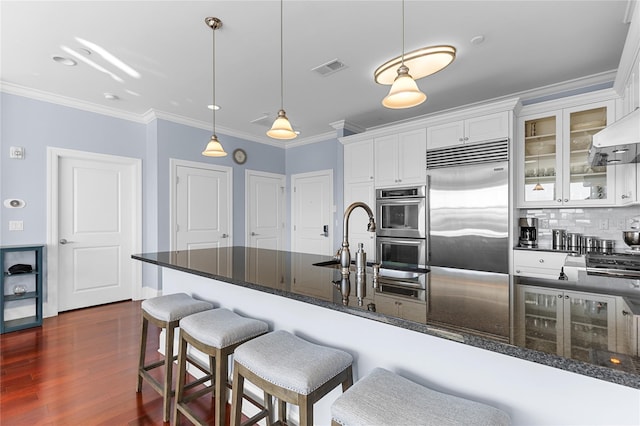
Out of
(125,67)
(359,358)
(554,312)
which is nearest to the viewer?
(554,312)

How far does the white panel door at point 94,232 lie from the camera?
3842mm

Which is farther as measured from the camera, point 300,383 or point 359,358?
point 359,358

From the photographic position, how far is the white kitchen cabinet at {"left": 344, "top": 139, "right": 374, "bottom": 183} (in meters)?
4.33

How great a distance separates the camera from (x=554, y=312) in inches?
37.2

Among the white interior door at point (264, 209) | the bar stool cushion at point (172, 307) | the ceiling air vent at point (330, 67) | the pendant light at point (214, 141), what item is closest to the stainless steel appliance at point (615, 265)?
the ceiling air vent at point (330, 67)

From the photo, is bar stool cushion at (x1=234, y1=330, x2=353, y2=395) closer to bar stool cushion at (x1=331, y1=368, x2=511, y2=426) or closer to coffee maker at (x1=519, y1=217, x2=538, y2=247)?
bar stool cushion at (x1=331, y1=368, x2=511, y2=426)

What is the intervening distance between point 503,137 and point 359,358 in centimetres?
294

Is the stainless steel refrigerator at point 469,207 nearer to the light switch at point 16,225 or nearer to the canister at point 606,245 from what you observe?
the canister at point 606,245

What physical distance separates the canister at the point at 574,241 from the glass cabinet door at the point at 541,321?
8.80 feet

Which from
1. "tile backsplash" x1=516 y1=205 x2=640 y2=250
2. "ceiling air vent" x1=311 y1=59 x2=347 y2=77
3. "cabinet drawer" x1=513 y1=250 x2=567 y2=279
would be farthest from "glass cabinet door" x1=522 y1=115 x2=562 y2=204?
"ceiling air vent" x1=311 y1=59 x2=347 y2=77

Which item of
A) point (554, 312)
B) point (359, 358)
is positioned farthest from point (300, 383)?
point (554, 312)

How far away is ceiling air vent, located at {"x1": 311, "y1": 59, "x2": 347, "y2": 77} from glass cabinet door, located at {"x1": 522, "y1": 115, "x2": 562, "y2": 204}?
214 centimetres

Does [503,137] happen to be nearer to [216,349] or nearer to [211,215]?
[216,349]

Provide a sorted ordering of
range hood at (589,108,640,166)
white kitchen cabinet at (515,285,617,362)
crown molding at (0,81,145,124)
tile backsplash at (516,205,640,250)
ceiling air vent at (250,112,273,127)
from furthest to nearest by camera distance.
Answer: ceiling air vent at (250,112,273,127) < crown molding at (0,81,145,124) < tile backsplash at (516,205,640,250) < range hood at (589,108,640,166) < white kitchen cabinet at (515,285,617,362)
